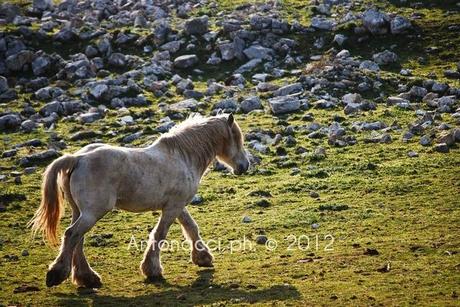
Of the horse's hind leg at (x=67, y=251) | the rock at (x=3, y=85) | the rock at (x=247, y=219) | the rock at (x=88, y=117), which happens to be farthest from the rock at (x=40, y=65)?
the horse's hind leg at (x=67, y=251)

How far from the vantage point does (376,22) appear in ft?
96.4

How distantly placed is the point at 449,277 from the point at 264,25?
2158cm

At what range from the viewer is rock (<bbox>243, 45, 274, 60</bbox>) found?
28781 millimetres

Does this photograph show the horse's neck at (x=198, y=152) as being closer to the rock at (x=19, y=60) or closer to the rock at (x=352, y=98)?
the rock at (x=352, y=98)

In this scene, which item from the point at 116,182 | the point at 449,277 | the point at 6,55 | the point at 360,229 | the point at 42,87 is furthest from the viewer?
the point at 6,55

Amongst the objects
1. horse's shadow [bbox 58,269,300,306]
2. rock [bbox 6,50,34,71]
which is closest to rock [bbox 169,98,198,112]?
rock [bbox 6,50,34,71]

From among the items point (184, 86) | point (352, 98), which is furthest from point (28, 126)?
point (352, 98)

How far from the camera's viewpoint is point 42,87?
28484 millimetres

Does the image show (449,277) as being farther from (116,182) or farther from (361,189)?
(361,189)

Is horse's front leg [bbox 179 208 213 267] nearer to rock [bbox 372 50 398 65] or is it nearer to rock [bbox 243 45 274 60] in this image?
rock [bbox 372 50 398 65]

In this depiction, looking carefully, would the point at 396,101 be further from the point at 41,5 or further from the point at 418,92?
the point at 41,5

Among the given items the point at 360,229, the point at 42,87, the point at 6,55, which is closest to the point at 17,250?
the point at 360,229

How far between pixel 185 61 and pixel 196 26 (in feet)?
9.86

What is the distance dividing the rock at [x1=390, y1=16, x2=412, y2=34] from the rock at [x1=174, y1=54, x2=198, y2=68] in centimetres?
830
